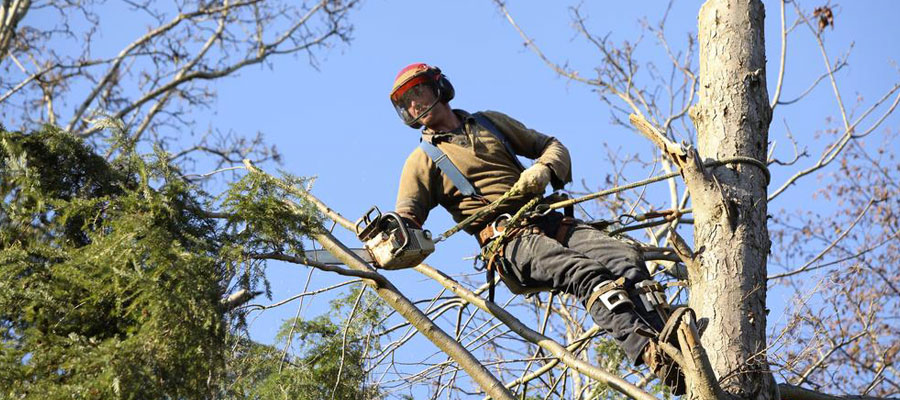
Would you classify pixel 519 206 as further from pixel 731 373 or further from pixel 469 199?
pixel 731 373

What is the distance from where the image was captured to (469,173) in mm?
5559

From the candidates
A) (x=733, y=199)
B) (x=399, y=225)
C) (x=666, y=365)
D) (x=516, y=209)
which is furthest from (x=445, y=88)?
(x=666, y=365)

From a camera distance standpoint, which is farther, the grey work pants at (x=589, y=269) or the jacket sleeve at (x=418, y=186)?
the jacket sleeve at (x=418, y=186)

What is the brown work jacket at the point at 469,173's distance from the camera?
18.0 feet

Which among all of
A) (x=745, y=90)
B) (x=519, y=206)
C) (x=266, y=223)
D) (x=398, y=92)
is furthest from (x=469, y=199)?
(x=745, y=90)

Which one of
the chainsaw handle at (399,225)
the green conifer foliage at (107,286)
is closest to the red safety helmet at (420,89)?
the chainsaw handle at (399,225)

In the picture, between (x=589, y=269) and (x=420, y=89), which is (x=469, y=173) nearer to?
(x=420, y=89)

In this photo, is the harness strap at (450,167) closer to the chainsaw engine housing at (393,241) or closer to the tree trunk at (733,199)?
the chainsaw engine housing at (393,241)

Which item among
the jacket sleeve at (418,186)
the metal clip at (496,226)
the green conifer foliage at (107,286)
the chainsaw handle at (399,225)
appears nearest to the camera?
the green conifer foliage at (107,286)

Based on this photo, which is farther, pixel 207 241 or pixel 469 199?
pixel 469 199

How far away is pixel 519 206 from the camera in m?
5.45

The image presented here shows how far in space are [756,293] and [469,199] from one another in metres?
1.45

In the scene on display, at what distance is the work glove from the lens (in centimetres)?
527

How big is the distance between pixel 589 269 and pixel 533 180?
1.81 feet
